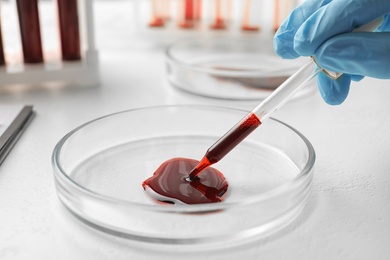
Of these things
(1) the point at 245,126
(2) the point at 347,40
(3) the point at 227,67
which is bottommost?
(3) the point at 227,67

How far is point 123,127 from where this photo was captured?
41.3 inches

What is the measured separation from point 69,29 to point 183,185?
0.58 m

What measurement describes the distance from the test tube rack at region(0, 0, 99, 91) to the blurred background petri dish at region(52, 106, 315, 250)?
A: 30 centimetres

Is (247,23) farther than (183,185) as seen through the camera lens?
Yes

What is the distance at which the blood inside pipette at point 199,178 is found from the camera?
2.72 ft

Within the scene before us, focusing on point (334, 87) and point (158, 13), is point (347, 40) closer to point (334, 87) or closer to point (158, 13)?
point (334, 87)

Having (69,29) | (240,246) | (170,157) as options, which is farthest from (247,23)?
(240,246)

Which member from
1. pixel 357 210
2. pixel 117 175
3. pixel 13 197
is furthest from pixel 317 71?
pixel 13 197

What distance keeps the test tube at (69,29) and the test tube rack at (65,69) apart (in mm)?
18

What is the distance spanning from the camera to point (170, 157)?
100 cm

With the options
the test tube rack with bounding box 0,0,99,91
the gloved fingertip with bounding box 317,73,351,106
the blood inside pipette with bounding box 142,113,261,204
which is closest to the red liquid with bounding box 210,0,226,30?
the test tube rack with bounding box 0,0,99,91

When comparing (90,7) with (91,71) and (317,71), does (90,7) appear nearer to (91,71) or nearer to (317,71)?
(91,71)

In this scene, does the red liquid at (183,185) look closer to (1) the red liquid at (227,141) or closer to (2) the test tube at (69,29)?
(1) the red liquid at (227,141)

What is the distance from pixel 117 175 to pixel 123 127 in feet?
0.49
